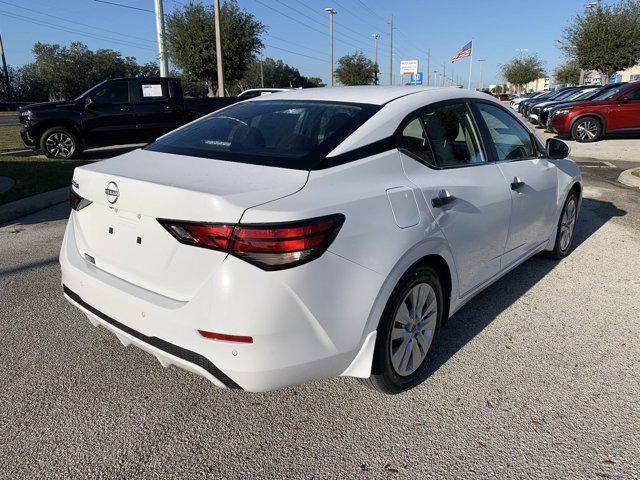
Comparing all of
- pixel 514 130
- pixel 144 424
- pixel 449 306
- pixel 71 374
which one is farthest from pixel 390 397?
pixel 514 130

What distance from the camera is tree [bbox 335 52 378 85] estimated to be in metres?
57.6

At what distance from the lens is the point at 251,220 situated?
6.48 feet

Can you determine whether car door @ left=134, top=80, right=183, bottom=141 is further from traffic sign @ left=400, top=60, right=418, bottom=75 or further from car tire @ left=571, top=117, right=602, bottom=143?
traffic sign @ left=400, top=60, right=418, bottom=75

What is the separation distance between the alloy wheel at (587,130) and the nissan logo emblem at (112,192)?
16.4m

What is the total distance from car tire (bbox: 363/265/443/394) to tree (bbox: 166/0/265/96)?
28333mm

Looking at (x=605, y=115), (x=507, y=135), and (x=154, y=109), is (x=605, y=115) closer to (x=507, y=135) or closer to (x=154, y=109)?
(x=154, y=109)

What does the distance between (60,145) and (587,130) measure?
48.8ft

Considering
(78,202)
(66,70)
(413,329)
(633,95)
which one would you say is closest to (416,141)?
(413,329)

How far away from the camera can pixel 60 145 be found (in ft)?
38.4

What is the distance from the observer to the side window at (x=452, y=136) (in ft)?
9.77

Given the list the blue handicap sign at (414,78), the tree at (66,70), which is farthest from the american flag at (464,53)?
the tree at (66,70)

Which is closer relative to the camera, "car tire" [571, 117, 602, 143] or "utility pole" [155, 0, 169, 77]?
"car tire" [571, 117, 602, 143]

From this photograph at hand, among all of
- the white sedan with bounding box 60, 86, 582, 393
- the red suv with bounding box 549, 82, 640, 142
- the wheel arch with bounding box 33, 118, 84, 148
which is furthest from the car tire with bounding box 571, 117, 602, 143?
the white sedan with bounding box 60, 86, 582, 393

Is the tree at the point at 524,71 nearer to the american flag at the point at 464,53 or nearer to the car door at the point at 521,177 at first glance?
the american flag at the point at 464,53
